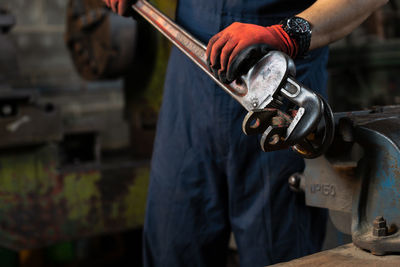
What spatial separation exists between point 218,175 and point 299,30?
379 mm

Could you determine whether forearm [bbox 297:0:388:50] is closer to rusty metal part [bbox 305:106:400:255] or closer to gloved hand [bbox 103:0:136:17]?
rusty metal part [bbox 305:106:400:255]

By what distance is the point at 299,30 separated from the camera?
0.92 m

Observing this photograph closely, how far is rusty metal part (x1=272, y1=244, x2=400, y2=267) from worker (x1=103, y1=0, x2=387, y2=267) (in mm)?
304

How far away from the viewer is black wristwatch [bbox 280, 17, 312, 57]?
92 centimetres

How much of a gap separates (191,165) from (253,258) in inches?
9.7

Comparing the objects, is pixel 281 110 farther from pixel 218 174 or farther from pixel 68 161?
pixel 68 161

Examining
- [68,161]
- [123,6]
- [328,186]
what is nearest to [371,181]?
[328,186]

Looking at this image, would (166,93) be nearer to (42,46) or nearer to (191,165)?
(191,165)

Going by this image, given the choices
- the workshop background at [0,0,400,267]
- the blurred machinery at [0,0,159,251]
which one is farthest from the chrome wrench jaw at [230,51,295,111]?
the blurred machinery at [0,0,159,251]

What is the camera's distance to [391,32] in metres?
3.63

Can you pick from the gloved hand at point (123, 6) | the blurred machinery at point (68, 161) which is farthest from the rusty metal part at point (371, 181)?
the blurred machinery at point (68, 161)

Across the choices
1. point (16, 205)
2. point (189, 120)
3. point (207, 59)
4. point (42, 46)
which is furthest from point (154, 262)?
point (42, 46)

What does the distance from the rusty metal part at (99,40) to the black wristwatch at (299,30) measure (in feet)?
4.18

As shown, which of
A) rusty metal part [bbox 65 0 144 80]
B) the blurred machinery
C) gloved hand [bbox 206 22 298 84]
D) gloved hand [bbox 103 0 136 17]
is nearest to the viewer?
gloved hand [bbox 206 22 298 84]
